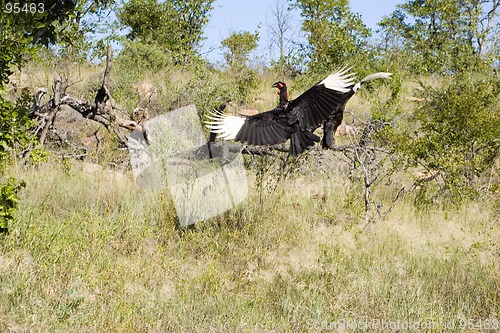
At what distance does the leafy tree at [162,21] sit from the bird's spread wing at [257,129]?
40.5ft

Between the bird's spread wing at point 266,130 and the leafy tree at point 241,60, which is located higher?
the leafy tree at point 241,60

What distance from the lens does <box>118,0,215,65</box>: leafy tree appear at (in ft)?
58.6

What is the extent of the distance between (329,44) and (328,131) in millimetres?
9657

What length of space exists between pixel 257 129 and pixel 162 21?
1366cm

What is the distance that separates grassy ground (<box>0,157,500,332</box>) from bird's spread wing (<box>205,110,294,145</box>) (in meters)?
0.64

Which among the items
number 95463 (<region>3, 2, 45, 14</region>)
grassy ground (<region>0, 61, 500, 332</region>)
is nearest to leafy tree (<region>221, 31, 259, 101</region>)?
grassy ground (<region>0, 61, 500, 332</region>)

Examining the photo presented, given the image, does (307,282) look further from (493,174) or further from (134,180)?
(493,174)

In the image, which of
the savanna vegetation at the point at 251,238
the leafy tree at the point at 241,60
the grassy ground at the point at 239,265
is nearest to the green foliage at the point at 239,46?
the leafy tree at the point at 241,60

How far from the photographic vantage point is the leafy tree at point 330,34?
14.3 m

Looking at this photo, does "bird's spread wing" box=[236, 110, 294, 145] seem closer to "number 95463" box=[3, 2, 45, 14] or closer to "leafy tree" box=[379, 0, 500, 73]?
"number 95463" box=[3, 2, 45, 14]

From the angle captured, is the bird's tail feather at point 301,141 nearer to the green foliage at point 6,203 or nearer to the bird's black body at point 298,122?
the bird's black body at point 298,122

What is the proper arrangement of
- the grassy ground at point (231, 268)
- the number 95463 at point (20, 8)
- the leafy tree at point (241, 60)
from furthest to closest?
the leafy tree at point (241, 60)
the number 95463 at point (20, 8)
the grassy ground at point (231, 268)

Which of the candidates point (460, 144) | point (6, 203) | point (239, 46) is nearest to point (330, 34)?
point (239, 46)

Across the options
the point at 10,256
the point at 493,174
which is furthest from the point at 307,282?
the point at 493,174
